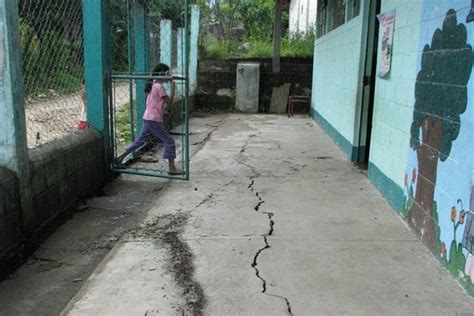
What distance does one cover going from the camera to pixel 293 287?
307 cm

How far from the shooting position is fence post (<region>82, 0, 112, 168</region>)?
5.48 m

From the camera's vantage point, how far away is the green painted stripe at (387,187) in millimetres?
4533

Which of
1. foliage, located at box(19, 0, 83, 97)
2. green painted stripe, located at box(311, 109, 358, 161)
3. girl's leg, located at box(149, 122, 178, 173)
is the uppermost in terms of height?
foliage, located at box(19, 0, 83, 97)

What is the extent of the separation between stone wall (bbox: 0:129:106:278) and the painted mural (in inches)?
125

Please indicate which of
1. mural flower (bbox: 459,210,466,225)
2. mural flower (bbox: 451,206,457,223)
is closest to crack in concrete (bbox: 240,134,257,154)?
mural flower (bbox: 451,206,457,223)

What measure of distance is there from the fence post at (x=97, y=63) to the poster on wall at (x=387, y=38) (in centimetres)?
323

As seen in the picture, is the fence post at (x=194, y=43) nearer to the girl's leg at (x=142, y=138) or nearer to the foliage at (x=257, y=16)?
the foliage at (x=257, y=16)

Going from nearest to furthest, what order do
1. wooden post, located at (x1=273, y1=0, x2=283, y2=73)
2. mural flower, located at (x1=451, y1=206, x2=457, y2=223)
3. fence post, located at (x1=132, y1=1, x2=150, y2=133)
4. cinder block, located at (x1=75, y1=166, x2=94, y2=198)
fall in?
1. mural flower, located at (x1=451, y1=206, x2=457, y2=223)
2. cinder block, located at (x1=75, y1=166, x2=94, y2=198)
3. fence post, located at (x1=132, y1=1, x2=150, y2=133)
4. wooden post, located at (x1=273, y1=0, x2=283, y2=73)

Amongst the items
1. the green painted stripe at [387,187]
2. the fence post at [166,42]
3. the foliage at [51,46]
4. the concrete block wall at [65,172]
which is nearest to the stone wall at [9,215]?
the concrete block wall at [65,172]

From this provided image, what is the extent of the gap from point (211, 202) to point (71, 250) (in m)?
1.56

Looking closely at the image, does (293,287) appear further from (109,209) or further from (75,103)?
(75,103)

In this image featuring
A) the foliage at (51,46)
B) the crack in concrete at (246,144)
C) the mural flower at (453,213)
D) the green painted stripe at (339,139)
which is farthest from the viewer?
the crack in concrete at (246,144)

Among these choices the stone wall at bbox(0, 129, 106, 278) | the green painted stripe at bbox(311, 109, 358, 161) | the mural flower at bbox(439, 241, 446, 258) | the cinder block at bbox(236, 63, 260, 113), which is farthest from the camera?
the cinder block at bbox(236, 63, 260, 113)

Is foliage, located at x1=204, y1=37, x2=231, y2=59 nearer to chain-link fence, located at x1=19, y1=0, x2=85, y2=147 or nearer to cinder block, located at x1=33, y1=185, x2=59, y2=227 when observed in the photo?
chain-link fence, located at x1=19, y1=0, x2=85, y2=147
